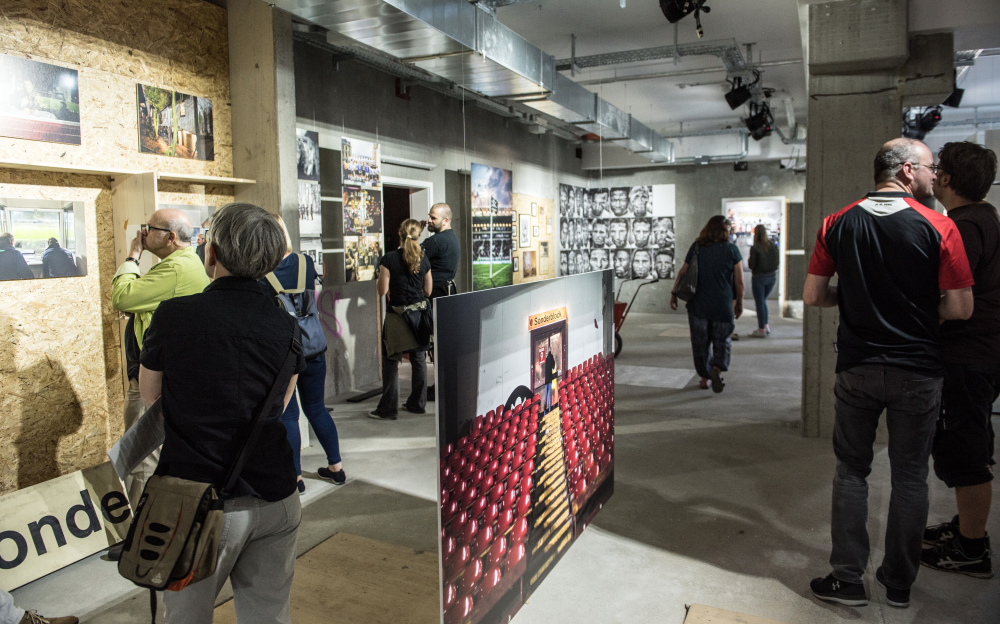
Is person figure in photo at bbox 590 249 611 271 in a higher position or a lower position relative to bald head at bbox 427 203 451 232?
lower

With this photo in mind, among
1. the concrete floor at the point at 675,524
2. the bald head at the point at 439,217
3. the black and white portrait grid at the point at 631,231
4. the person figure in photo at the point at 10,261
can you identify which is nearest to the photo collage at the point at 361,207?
the bald head at the point at 439,217

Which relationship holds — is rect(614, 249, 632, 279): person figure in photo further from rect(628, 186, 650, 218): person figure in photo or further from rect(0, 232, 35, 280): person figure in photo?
rect(0, 232, 35, 280): person figure in photo

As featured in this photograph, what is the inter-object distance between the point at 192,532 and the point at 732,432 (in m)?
4.15

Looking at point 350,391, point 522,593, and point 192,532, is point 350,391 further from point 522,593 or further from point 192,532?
point 192,532

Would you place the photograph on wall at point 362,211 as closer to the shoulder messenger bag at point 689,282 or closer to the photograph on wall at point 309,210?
the photograph on wall at point 309,210

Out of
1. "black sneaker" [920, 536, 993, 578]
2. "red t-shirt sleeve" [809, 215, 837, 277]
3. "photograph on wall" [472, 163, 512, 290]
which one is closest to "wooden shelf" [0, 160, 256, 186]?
"red t-shirt sleeve" [809, 215, 837, 277]

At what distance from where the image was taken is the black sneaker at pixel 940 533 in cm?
304

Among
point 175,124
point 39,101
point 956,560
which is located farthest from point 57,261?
point 956,560

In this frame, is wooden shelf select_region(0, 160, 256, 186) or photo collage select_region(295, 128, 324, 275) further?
photo collage select_region(295, 128, 324, 275)

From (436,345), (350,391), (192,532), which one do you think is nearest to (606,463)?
(436,345)

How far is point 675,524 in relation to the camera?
343 cm

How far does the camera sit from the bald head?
554cm

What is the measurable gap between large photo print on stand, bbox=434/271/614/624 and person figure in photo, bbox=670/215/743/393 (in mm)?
3252

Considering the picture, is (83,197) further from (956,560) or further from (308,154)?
(956,560)
